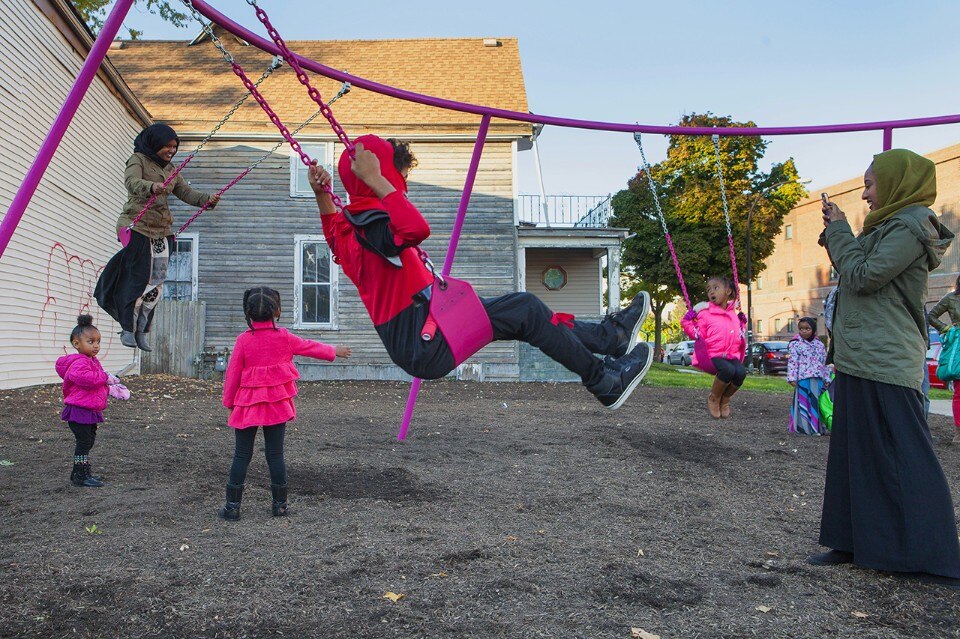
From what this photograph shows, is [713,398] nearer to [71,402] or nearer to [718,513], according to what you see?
[718,513]

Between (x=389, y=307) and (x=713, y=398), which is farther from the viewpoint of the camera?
(x=713, y=398)

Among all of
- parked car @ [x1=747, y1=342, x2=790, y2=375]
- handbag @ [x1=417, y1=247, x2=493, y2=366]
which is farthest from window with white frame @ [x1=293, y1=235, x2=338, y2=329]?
parked car @ [x1=747, y1=342, x2=790, y2=375]

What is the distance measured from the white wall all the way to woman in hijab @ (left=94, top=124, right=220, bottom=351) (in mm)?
7260

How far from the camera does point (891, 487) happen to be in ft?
12.1

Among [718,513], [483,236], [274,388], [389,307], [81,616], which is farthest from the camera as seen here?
[483,236]

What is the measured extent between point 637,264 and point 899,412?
92.8 feet

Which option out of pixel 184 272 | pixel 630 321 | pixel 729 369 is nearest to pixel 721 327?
pixel 729 369

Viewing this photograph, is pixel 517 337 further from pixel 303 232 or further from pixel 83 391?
pixel 303 232

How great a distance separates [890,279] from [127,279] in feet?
14.8

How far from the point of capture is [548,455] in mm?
7184

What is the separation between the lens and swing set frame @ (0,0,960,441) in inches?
133

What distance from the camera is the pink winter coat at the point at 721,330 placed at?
7020 millimetres

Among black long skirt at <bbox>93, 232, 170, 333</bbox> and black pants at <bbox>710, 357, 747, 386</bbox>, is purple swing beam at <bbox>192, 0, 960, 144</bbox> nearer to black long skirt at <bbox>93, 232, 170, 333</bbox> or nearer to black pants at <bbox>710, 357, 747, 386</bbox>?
black long skirt at <bbox>93, 232, 170, 333</bbox>

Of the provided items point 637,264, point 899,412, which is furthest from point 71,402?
point 637,264
